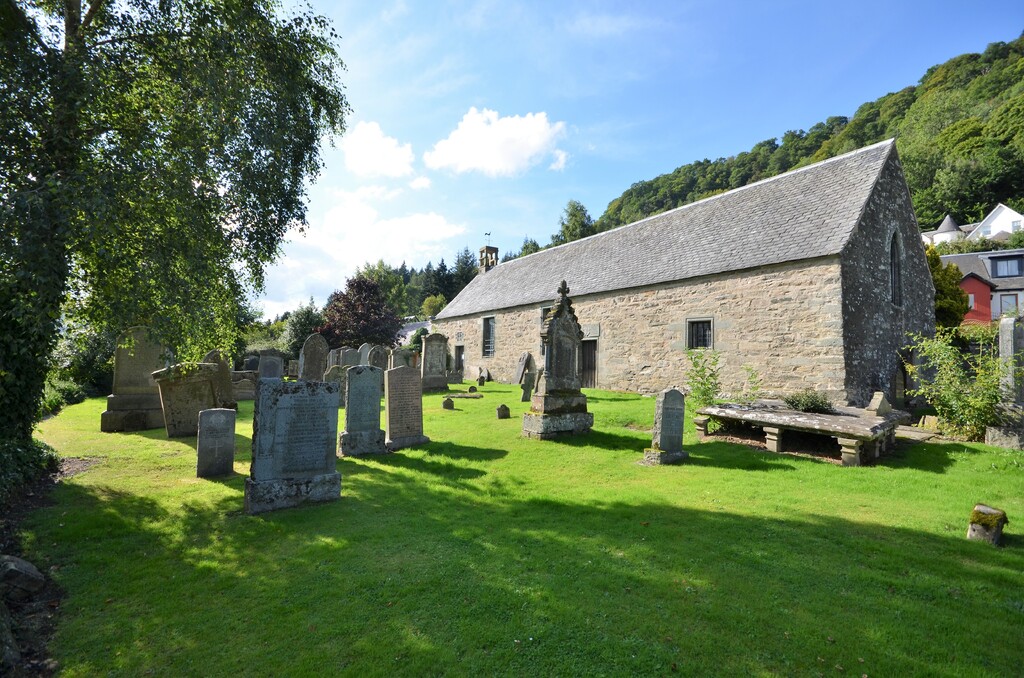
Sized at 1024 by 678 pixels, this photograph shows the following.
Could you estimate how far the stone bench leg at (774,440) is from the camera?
8844 millimetres

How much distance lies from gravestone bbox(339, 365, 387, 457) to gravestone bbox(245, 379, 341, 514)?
2340 millimetres

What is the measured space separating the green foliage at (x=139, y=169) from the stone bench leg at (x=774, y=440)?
999 centimetres

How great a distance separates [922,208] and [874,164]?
53037 millimetres

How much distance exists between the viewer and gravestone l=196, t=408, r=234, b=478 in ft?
23.1

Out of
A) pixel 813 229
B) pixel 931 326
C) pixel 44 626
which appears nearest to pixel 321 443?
pixel 44 626

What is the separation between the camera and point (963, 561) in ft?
14.4

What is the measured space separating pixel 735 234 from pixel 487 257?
19.5m

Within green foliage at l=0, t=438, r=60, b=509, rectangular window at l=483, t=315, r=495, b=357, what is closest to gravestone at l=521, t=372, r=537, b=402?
rectangular window at l=483, t=315, r=495, b=357

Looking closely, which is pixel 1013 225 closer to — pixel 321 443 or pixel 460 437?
pixel 460 437

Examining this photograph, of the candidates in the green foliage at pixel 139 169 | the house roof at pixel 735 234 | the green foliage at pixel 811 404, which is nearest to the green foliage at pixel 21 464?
the green foliage at pixel 139 169

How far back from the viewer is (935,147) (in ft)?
173

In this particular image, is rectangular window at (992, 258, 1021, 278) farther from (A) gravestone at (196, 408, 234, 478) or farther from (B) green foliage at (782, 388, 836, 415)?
(A) gravestone at (196, 408, 234, 478)

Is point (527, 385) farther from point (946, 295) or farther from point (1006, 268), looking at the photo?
point (1006, 268)

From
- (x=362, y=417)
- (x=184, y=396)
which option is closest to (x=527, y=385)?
(x=362, y=417)
